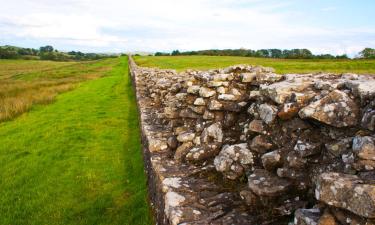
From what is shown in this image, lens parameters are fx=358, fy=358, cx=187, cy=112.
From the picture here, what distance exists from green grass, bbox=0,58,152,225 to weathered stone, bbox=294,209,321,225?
12.4ft

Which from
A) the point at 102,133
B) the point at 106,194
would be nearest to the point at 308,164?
the point at 106,194

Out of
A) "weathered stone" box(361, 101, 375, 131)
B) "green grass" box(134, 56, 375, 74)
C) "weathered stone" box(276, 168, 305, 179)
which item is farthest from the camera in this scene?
"green grass" box(134, 56, 375, 74)

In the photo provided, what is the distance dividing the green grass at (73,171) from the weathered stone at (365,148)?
428 cm

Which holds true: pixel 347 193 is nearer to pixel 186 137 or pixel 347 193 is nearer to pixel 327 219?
pixel 327 219

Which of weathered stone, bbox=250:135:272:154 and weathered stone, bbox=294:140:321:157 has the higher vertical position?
weathered stone, bbox=294:140:321:157

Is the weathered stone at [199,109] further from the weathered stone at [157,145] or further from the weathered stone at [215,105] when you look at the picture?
the weathered stone at [157,145]

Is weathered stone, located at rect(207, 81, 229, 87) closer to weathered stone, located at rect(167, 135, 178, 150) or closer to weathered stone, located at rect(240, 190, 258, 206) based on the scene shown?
weathered stone, located at rect(167, 135, 178, 150)

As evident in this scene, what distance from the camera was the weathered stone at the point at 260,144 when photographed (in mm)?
4668

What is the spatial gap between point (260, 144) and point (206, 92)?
247cm

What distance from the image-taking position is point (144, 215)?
6.78 m

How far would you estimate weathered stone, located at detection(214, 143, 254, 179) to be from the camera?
490cm

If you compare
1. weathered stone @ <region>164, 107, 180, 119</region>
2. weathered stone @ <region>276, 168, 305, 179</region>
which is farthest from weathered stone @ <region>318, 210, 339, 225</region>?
weathered stone @ <region>164, 107, 180, 119</region>

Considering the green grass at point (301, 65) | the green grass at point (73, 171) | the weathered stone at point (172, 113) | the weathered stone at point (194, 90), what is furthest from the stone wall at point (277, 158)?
the green grass at point (301, 65)

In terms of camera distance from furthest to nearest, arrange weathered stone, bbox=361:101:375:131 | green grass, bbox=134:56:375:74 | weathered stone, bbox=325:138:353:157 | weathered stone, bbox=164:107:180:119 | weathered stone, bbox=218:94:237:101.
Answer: green grass, bbox=134:56:375:74, weathered stone, bbox=164:107:180:119, weathered stone, bbox=218:94:237:101, weathered stone, bbox=325:138:353:157, weathered stone, bbox=361:101:375:131
